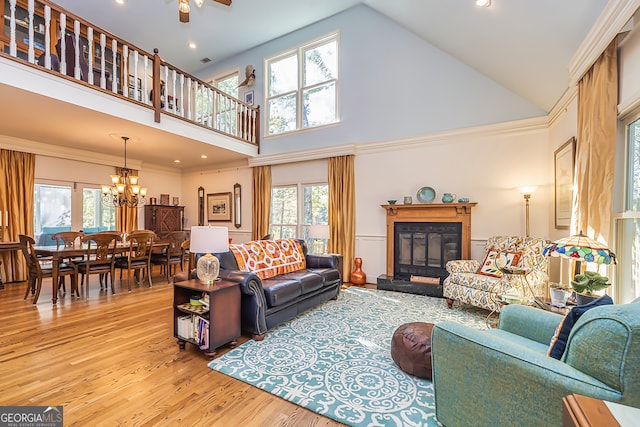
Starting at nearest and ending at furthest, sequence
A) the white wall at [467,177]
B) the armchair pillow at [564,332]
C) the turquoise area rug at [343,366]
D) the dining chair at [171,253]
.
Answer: the armchair pillow at [564,332], the turquoise area rug at [343,366], the white wall at [467,177], the dining chair at [171,253]

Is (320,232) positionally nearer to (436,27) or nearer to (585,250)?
A: (585,250)

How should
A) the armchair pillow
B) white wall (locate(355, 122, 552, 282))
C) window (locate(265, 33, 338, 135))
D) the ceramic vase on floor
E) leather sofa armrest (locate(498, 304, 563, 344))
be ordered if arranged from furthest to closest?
window (locate(265, 33, 338, 135)), the ceramic vase on floor, white wall (locate(355, 122, 552, 282)), leather sofa armrest (locate(498, 304, 563, 344)), the armchair pillow

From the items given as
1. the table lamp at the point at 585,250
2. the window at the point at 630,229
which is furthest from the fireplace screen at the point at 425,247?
the table lamp at the point at 585,250

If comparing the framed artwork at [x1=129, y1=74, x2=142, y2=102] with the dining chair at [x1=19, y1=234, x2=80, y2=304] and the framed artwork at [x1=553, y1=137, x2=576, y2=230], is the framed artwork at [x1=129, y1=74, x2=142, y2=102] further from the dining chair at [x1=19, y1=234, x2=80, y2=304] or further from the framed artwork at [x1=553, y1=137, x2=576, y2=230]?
the framed artwork at [x1=553, y1=137, x2=576, y2=230]

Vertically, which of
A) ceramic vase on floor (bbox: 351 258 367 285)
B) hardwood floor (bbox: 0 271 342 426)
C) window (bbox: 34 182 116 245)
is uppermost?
window (bbox: 34 182 116 245)

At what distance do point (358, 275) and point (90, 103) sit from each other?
15.6 feet

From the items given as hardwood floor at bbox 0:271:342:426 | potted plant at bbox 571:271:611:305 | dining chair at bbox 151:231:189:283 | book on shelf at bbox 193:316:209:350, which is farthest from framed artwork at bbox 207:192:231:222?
potted plant at bbox 571:271:611:305

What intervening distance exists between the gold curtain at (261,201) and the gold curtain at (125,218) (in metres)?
2.90

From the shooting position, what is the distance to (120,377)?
85.0 inches

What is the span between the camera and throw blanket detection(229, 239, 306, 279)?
346cm

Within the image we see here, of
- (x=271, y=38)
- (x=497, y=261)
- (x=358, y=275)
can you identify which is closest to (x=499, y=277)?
(x=497, y=261)

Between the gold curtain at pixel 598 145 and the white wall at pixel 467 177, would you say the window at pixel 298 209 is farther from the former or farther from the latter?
the gold curtain at pixel 598 145

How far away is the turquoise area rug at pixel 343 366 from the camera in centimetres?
181

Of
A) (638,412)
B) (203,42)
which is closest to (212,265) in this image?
(638,412)
